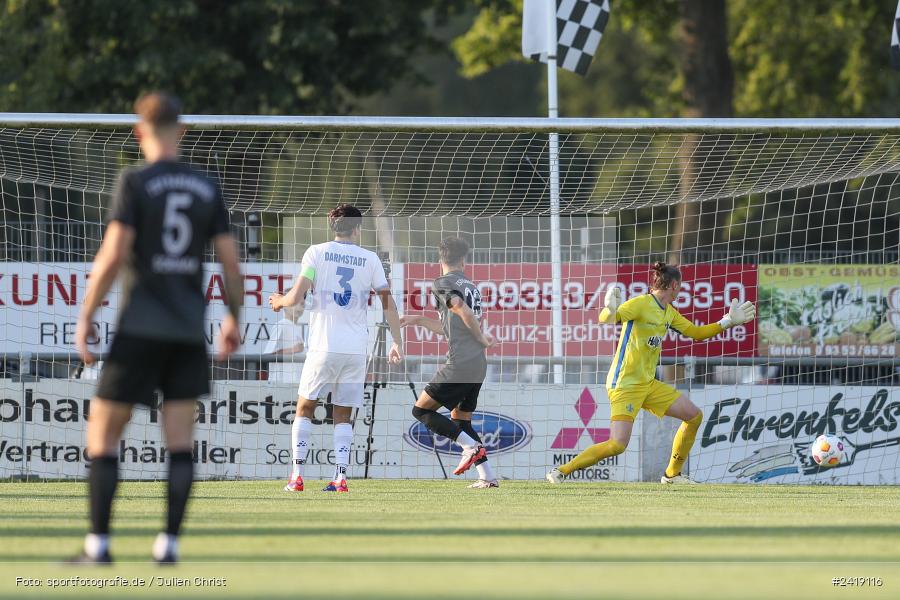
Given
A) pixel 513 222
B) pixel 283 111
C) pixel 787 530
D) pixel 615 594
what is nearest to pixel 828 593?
pixel 615 594

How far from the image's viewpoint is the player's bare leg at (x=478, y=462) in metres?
10.8

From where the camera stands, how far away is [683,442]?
1121cm

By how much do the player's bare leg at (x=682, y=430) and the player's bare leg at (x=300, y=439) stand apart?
→ 108 inches

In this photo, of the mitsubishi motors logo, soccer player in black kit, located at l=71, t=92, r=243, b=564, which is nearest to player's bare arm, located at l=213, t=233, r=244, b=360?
soccer player in black kit, located at l=71, t=92, r=243, b=564

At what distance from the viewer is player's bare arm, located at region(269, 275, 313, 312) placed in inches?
383

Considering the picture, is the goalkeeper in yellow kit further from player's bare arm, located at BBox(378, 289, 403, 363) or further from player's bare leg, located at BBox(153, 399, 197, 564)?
player's bare leg, located at BBox(153, 399, 197, 564)

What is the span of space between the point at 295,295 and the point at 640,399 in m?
2.79

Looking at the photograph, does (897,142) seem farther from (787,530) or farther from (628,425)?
(787,530)

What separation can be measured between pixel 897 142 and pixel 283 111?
36.9 ft

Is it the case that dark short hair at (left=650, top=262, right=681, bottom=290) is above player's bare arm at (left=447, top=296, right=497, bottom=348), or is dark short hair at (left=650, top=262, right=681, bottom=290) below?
above

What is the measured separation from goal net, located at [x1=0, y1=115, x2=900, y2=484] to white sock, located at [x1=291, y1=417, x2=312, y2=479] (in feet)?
7.71

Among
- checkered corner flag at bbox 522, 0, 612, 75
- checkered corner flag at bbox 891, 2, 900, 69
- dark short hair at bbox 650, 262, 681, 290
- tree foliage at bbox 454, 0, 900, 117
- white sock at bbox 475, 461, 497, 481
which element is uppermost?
tree foliage at bbox 454, 0, 900, 117

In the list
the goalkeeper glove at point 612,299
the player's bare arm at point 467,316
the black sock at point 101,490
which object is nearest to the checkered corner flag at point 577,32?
the goalkeeper glove at point 612,299

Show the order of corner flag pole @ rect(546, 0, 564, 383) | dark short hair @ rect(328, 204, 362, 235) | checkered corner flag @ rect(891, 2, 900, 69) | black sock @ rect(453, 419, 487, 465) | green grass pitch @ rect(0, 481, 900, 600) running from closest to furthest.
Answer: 1. green grass pitch @ rect(0, 481, 900, 600)
2. dark short hair @ rect(328, 204, 362, 235)
3. black sock @ rect(453, 419, 487, 465)
4. corner flag pole @ rect(546, 0, 564, 383)
5. checkered corner flag @ rect(891, 2, 900, 69)
